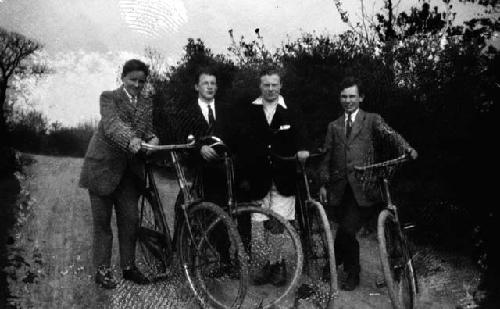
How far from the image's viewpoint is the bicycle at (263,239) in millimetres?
3232

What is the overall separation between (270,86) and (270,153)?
0.58 meters

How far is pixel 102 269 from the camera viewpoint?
3.81 m

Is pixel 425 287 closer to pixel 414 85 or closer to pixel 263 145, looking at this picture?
pixel 263 145

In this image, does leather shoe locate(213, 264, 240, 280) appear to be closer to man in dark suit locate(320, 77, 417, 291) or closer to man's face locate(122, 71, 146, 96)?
man in dark suit locate(320, 77, 417, 291)

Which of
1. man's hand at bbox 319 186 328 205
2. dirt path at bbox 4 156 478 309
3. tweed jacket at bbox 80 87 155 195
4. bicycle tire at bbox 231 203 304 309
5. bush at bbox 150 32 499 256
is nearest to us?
bicycle tire at bbox 231 203 304 309

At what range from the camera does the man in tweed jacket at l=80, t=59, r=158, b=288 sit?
3.73 m

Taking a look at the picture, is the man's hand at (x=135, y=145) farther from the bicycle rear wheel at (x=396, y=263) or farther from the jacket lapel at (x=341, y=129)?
the bicycle rear wheel at (x=396, y=263)

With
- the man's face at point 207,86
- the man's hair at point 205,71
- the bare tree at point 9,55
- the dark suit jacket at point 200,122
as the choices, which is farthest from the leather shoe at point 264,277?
the bare tree at point 9,55

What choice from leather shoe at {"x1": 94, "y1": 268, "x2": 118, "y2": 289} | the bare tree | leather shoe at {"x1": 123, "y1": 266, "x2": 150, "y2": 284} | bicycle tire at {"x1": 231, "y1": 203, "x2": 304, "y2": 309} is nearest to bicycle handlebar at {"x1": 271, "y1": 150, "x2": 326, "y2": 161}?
bicycle tire at {"x1": 231, "y1": 203, "x2": 304, "y2": 309}

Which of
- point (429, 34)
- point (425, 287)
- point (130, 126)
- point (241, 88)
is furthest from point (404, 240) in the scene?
point (241, 88)

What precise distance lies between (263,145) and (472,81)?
2.93 metres

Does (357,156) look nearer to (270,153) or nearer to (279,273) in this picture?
(270,153)

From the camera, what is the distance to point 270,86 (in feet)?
12.8

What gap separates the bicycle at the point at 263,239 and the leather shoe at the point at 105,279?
1.12m
